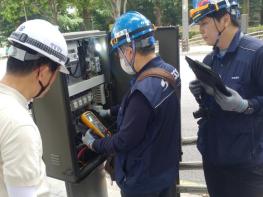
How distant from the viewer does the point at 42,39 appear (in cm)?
153

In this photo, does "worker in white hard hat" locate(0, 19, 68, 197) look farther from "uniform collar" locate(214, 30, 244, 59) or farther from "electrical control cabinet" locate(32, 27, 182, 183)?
"uniform collar" locate(214, 30, 244, 59)

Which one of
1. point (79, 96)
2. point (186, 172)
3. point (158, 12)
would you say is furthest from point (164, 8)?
point (79, 96)

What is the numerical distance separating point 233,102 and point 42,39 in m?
1.17

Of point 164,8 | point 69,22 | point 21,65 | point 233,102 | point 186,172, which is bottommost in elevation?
point 186,172

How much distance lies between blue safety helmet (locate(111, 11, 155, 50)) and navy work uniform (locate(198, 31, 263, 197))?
55 cm

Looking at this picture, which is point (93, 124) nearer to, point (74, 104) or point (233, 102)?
point (74, 104)

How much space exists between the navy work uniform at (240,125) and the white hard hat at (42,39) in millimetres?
1095

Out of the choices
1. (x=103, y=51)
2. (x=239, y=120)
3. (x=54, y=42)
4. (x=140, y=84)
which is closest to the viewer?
(x=54, y=42)

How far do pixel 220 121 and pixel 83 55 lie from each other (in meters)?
1.19

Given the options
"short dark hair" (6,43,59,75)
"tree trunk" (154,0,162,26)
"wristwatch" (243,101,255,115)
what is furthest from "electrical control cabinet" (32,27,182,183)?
"tree trunk" (154,0,162,26)

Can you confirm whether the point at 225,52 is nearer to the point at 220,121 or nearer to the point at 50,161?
the point at 220,121

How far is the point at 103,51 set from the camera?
2.84 m

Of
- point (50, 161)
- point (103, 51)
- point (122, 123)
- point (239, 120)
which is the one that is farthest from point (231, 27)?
point (50, 161)

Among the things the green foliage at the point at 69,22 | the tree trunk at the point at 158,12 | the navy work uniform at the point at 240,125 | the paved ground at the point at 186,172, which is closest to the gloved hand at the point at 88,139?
the paved ground at the point at 186,172
